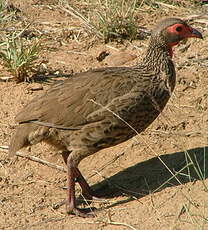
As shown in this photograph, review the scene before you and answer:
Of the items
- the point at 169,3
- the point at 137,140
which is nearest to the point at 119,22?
the point at 169,3

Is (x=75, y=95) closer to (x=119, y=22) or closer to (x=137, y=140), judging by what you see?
(x=137, y=140)

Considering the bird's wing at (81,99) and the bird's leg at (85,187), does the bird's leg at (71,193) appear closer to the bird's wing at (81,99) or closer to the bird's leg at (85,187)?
the bird's leg at (85,187)

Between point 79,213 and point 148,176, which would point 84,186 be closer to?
point 79,213

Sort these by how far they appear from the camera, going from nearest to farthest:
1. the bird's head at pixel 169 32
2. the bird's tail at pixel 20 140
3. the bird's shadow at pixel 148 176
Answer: the bird's tail at pixel 20 140 → the bird's shadow at pixel 148 176 → the bird's head at pixel 169 32

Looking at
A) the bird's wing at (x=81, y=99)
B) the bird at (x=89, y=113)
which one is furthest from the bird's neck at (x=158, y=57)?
the bird's wing at (x=81, y=99)

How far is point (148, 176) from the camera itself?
7.15 meters

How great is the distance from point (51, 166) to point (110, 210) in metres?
1.10

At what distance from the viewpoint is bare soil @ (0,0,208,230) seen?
6309 millimetres

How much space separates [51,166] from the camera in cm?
742

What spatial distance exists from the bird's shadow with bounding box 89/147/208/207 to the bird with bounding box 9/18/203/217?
488 millimetres

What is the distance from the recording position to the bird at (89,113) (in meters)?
6.51

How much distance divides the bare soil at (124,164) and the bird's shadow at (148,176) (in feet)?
0.04

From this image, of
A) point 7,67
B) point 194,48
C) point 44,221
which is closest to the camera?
point 44,221

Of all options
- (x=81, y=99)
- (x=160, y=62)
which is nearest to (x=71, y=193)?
(x=81, y=99)
